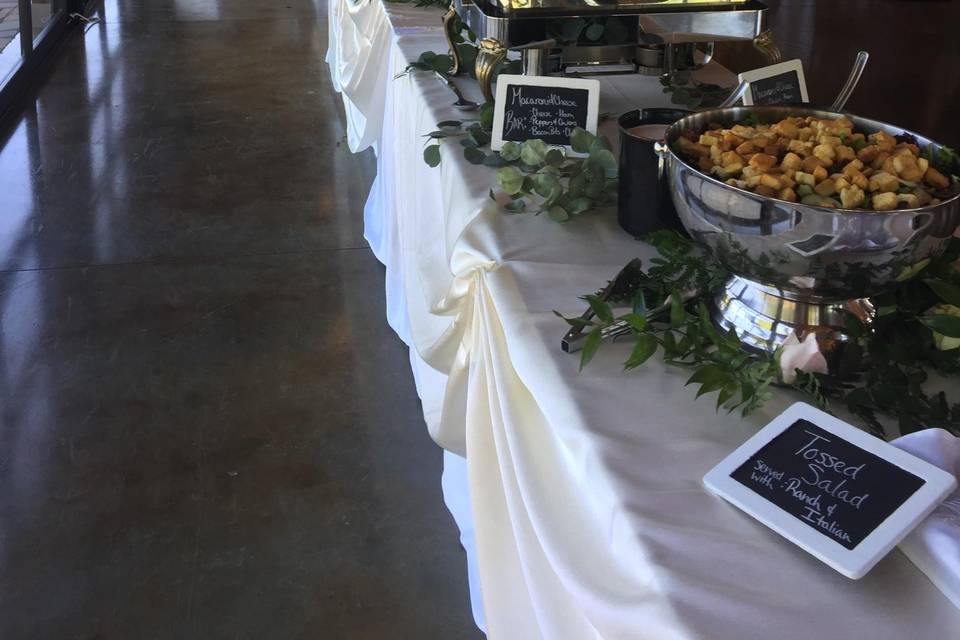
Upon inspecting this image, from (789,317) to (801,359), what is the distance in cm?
5

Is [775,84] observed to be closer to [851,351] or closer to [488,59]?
[488,59]

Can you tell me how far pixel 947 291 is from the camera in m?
0.65

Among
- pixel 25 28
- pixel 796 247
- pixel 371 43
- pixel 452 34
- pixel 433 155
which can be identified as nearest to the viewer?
pixel 796 247

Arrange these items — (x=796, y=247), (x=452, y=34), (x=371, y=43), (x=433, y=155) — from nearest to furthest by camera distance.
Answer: (x=796, y=247), (x=433, y=155), (x=452, y=34), (x=371, y=43)

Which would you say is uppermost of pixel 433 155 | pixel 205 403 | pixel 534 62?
pixel 534 62

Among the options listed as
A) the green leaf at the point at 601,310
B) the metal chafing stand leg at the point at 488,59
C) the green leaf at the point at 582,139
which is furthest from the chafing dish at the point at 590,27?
the green leaf at the point at 601,310

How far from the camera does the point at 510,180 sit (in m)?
0.93

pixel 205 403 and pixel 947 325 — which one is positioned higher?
pixel 947 325

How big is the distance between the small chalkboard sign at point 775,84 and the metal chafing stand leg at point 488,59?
0.32m

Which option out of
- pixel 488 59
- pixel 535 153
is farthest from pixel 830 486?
pixel 488 59

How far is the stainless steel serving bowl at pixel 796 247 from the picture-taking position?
0.59 metres

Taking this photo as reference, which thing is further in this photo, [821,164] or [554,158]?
[554,158]

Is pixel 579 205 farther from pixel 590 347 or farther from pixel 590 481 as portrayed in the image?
pixel 590 481

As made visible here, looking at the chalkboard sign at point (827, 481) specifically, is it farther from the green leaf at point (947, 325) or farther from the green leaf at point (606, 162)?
the green leaf at point (606, 162)
